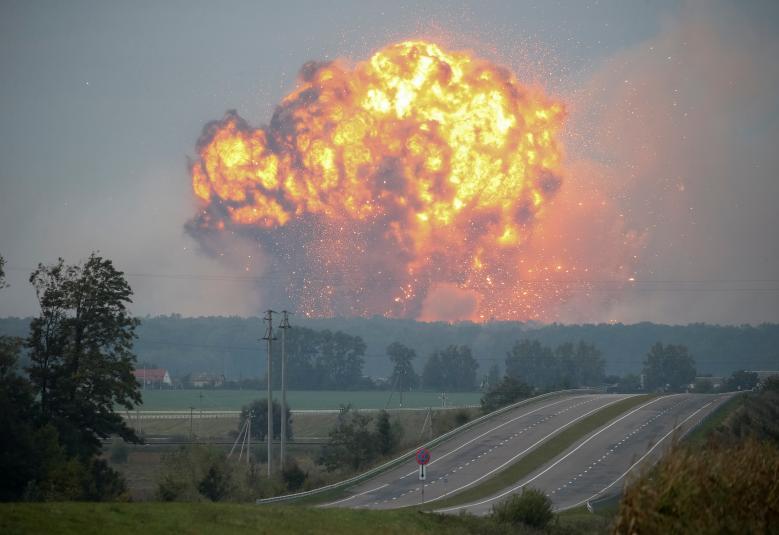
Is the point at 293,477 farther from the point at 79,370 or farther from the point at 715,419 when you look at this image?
the point at 715,419

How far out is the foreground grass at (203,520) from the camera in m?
28.3

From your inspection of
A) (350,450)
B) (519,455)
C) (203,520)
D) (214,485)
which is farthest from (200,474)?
(519,455)

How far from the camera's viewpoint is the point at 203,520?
33406 millimetres

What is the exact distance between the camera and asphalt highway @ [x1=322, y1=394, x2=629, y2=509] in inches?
2675

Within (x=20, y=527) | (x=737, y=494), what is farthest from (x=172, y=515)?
(x=737, y=494)

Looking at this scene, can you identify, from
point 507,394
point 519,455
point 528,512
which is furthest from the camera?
point 507,394

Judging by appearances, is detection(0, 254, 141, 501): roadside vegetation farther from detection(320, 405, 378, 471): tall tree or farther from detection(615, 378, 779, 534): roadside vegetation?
detection(615, 378, 779, 534): roadside vegetation

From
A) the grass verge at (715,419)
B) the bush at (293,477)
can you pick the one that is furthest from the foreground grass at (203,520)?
the grass verge at (715,419)

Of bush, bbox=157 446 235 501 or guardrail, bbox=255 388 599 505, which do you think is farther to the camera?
guardrail, bbox=255 388 599 505

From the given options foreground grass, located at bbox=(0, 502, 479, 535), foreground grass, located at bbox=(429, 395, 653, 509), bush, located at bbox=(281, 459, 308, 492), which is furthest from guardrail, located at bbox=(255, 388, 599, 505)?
foreground grass, located at bbox=(0, 502, 479, 535)

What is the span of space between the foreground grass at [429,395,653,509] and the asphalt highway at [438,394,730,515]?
33.3 inches

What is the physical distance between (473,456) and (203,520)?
5298 cm

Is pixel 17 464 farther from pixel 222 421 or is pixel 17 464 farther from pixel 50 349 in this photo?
pixel 222 421

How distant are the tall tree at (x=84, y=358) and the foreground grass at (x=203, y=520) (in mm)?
24730
